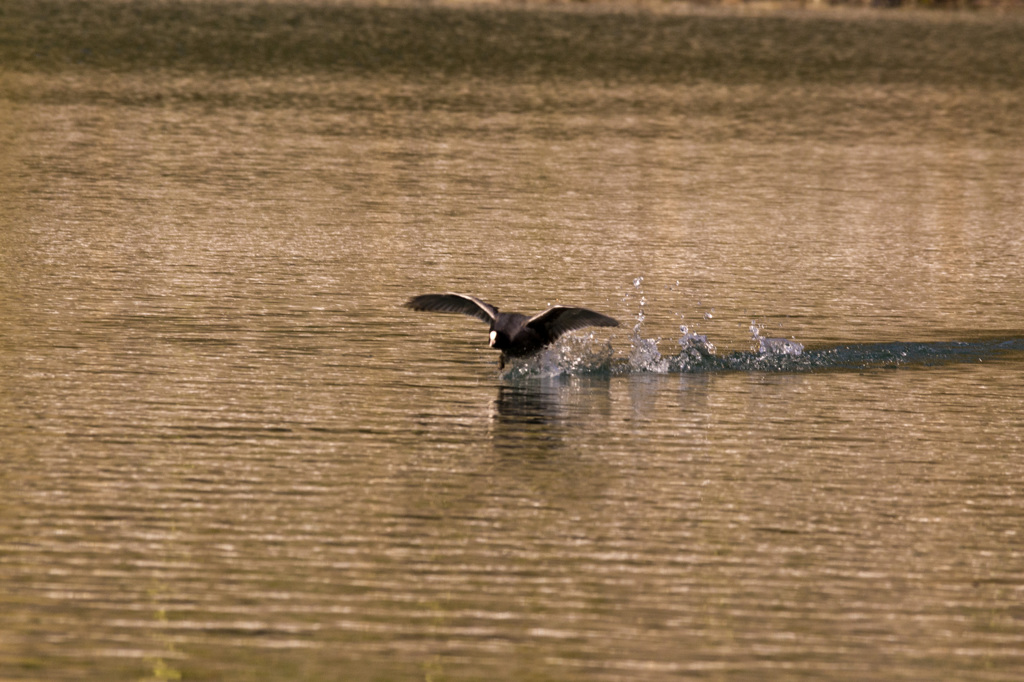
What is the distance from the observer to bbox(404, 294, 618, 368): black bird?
2073 centimetres

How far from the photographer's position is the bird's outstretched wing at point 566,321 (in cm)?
2055

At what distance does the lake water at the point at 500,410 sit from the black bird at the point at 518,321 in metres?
0.62

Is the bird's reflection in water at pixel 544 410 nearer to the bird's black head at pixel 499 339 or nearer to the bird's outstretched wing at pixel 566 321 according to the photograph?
the bird's black head at pixel 499 339

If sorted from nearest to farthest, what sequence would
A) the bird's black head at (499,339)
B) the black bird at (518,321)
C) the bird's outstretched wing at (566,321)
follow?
the bird's outstretched wing at (566,321)
the black bird at (518,321)
the bird's black head at (499,339)

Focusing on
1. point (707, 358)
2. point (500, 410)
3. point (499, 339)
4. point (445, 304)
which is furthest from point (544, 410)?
point (707, 358)

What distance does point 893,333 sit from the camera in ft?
Result: 81.9

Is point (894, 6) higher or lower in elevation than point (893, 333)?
higher

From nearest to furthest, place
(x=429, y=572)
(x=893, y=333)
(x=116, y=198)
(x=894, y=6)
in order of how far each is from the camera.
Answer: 1. (x=429, y=572)
2. (x=893, y=333)
3. (x=116, y=198)
4. (x=894, y=6)

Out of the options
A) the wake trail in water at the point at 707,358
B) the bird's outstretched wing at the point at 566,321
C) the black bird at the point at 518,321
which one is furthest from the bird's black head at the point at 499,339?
the wake trail in water at the point at 707,358

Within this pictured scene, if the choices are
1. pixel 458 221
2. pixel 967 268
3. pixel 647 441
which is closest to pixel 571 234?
pixel 458 221

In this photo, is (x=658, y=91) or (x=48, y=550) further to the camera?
(x=658, y=91)

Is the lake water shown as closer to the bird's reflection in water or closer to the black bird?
the bird's reflection in water

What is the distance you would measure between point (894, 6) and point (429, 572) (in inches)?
4522

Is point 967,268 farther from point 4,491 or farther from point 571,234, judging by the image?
point 4,491
